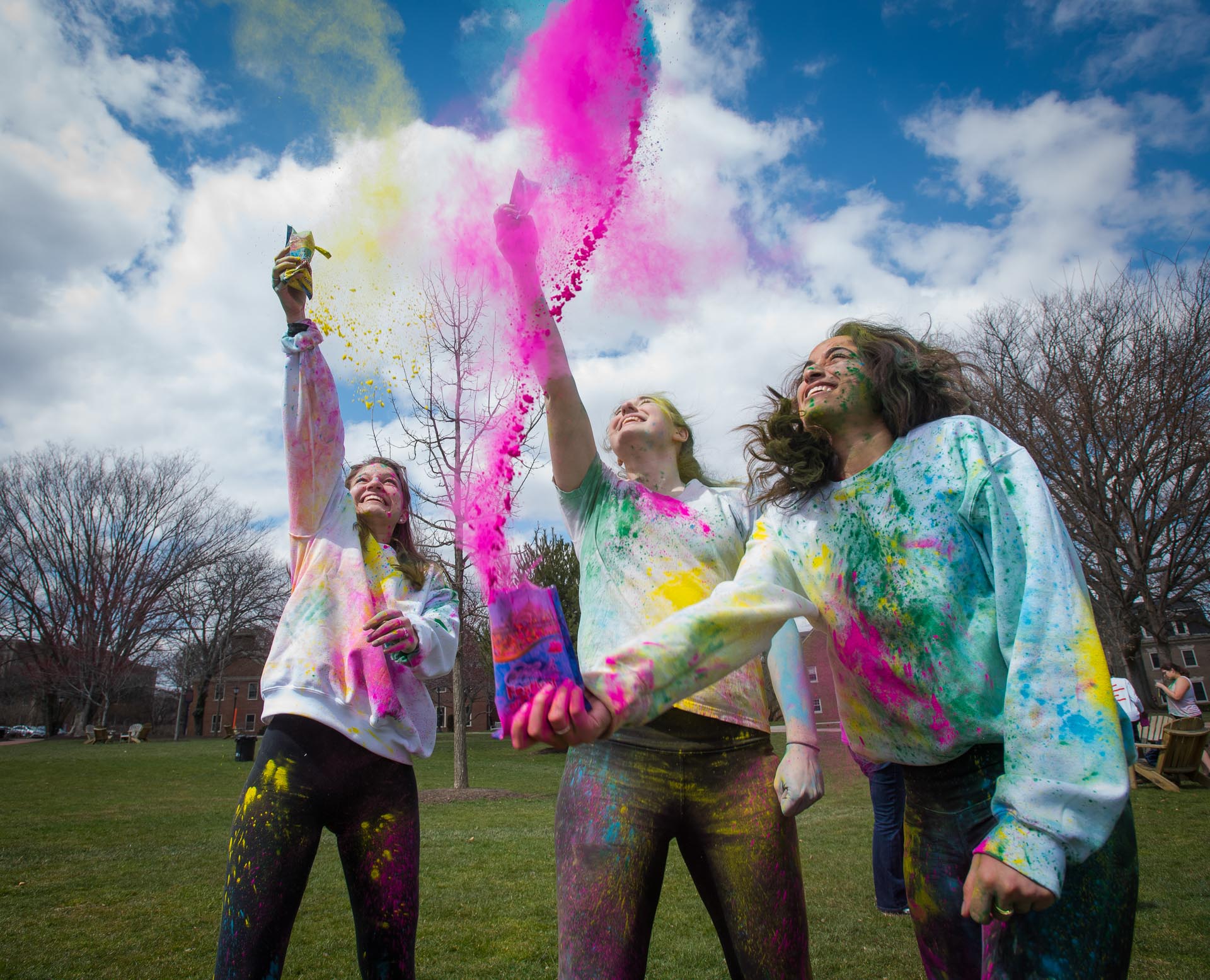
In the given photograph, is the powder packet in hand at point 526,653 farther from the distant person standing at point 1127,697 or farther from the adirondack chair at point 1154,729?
the adirondack chair at point 1154,729

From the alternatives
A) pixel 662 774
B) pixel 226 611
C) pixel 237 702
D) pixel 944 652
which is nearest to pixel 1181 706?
pixel 944 652

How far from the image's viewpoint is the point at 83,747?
1120 inches

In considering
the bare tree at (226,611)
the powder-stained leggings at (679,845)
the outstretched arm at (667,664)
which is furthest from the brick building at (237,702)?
the outstretched arm at (667,664)

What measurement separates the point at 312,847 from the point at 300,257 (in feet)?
6.94

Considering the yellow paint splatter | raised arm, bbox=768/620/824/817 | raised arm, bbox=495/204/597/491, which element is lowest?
raised arm, bbox=768/620/824/817

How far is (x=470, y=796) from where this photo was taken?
13086 millimetres

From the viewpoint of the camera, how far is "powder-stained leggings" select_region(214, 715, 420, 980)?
2.12 m

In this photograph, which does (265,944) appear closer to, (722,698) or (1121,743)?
(722,698)

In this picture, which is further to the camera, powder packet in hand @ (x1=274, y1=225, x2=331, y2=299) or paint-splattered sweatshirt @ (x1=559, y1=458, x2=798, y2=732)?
powder packet in hand @ (x1=274, y1=225, x2=331, y2=299)

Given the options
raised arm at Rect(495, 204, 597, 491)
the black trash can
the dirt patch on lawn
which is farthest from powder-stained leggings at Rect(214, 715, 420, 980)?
the black trash can

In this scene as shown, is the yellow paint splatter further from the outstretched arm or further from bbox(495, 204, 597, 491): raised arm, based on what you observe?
bbox(495, 204, 597, 491): raised arm

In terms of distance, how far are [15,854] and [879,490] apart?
9.87 m

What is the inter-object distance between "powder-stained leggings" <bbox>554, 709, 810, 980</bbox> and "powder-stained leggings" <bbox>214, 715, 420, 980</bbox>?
676 millimetres

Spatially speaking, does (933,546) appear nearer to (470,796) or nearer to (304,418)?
(304,418)
